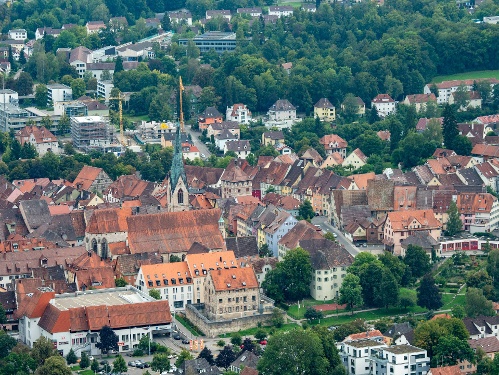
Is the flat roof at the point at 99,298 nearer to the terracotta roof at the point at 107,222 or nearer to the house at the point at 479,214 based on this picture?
the terracotta roof at the point at 107,222

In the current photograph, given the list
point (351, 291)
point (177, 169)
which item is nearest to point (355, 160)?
point (177, 169)

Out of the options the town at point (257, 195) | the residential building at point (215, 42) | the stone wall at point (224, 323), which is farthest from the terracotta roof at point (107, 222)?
the residential building at point (215, 42)

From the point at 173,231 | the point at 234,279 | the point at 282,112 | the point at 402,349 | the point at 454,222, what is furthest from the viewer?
the point at 282,112

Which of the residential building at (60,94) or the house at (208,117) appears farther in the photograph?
the residential building at (60,94)

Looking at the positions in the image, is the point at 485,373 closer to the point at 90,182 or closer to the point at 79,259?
the point at 79,259

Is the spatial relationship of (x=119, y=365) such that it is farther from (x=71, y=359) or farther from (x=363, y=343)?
(x=363, y=343)

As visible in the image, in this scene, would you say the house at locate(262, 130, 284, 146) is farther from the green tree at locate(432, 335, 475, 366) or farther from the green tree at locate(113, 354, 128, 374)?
the green tree at locate(432, 335, 475, 366)
